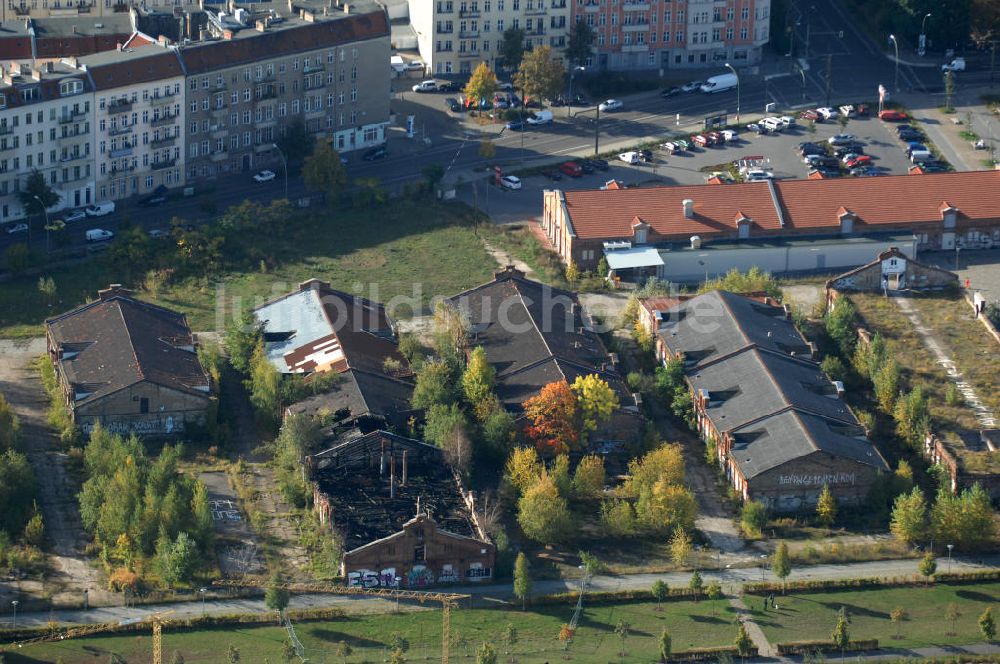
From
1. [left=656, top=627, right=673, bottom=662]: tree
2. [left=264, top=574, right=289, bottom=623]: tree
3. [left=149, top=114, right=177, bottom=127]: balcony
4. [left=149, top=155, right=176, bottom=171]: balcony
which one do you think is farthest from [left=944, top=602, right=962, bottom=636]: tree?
[left=149, top=114, right=177, bottom=127]: balcony

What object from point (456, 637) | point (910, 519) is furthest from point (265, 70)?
point (456, 637)

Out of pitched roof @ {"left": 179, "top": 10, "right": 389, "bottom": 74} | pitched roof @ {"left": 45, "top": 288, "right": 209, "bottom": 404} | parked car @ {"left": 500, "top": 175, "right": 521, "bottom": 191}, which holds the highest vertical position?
pitched roof @ {"left": 179, "top": 10, "right": 389, "bottom": 74}

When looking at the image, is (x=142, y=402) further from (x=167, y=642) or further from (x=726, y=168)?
(x=726, y=168)

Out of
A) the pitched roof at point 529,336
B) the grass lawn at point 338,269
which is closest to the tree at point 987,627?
the pitched roof at point 529,336

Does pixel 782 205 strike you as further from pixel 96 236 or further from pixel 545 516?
pixel 545 516

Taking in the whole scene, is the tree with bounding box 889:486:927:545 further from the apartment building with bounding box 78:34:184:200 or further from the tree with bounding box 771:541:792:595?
the apartment building with bounding box 78:34:184:200

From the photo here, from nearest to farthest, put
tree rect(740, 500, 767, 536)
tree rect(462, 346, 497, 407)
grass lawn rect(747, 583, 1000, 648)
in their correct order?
grass lawn rect(747, 583, 1000, 648) < tree rect(740, 500, 767, 536) < tree rect(462, 346, 497, 407)
